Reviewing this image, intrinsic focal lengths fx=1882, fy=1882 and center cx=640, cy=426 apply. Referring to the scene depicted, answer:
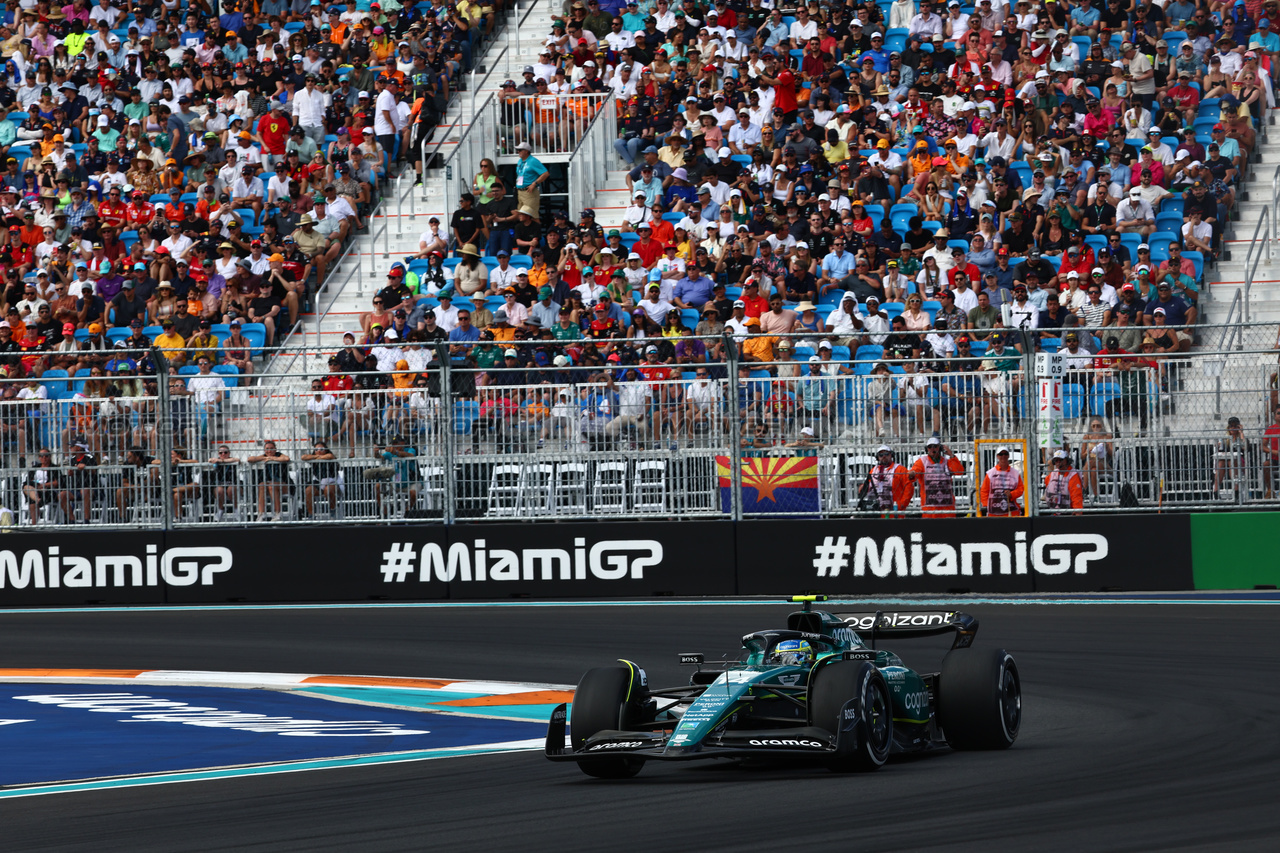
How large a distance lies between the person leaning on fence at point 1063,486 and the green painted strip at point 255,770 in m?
9.32

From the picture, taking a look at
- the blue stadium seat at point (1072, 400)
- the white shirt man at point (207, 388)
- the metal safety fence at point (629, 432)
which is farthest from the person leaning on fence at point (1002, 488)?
the white shirt man at point (207, 388)

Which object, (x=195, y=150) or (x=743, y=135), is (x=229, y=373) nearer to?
(x=743, y=135)

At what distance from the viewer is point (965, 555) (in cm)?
1889

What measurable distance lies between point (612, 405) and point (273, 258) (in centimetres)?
828

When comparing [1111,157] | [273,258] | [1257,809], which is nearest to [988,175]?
[1111,157]

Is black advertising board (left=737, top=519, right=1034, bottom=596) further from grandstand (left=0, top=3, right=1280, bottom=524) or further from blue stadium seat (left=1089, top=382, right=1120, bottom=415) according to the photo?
blue stadium seat (left=1089, top=382, right=1120, bottom=415)

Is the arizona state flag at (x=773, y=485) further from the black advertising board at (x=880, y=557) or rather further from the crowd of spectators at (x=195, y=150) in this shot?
the crowd of spectators at (x=195, y=150)

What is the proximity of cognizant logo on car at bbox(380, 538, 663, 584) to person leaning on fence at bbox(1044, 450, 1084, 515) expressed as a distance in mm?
4008

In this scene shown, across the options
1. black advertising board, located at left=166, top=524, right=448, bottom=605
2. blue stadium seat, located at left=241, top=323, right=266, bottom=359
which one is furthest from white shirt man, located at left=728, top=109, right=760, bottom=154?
black advertising board, located at left=166, top=524, right=448, bottom=605

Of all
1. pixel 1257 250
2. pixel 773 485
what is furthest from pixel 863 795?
pixel 1257 250

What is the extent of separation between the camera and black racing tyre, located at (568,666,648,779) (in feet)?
29.2

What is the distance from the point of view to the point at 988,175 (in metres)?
23.3

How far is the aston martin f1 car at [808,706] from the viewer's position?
333 inches

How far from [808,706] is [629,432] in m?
10.6
